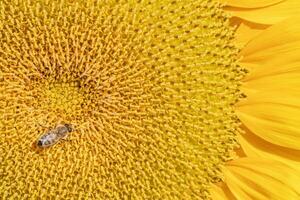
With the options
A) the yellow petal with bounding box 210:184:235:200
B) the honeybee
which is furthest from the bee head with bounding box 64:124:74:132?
the yellow petal with bounding box 210:184:235:200

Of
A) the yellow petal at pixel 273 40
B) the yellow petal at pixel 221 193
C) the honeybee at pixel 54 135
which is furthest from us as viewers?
the yellow petal at pixel 221 193

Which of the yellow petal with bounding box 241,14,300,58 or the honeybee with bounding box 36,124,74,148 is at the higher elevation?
the yellow petal with bounding box 241,14,300,58

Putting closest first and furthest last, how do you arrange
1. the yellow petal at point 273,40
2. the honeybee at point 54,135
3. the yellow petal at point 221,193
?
the honeybee at point 54,135 < the yellow petal at point 273,40 < the yellow petal at point 221,193

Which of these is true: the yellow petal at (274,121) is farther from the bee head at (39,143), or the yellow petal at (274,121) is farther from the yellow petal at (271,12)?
the bee head at (39,143)

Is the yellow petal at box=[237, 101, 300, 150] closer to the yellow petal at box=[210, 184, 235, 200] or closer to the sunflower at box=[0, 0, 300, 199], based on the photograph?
the sunflower at box=[0, 0, 300, 199]

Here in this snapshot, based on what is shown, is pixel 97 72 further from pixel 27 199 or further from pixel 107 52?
Answer: pixel 27 199

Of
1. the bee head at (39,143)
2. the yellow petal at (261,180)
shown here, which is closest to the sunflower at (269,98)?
the yellow petal at (261,180)

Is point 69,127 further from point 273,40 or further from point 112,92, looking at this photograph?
point 273,40
